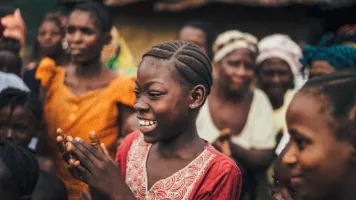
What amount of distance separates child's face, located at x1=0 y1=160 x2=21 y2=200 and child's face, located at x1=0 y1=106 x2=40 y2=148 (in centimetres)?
105

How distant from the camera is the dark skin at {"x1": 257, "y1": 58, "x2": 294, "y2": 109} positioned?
20.6 feet

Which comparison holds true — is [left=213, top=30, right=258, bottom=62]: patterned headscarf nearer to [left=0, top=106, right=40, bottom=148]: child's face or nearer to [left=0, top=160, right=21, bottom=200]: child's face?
[left=0, top=106, right=40, bottom=148]: child's face

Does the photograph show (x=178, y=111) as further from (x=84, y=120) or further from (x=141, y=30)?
(x=141, y=30)

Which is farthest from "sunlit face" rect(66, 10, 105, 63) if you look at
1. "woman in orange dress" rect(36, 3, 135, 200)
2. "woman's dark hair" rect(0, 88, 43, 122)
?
"woman's dark hair" rect(0, 88, 43, 122)

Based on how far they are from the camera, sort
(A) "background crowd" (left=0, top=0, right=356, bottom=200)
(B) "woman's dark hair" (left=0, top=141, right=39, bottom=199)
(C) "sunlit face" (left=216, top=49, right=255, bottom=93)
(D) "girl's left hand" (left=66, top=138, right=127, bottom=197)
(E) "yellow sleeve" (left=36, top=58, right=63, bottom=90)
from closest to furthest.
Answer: (A) "background crowd" (left=0, top=0, right=356, bottom=200) → (D) "girl's left hand" (left=66, top=138, right=127, bottom=197) → (B) "woman's dark hair" (left=0, top=141, right=39, bottom=199) → (E) "yellow sleeve" (left=36, top=58, right=63, bottom=90) → (C) "sunlit face" (left=216, top=49, right=255, bottom=93)

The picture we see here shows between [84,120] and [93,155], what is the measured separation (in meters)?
1.75

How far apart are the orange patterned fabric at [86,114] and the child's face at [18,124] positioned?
20cm

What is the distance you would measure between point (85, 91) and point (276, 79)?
204 centimetres

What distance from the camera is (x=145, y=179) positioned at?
3537 mm

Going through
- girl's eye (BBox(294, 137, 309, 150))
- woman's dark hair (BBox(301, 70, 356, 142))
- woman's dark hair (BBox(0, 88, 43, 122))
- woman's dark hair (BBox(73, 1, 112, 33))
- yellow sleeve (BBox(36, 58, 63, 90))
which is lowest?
woman's dark hair (BBox(0, 88, 43, 122))

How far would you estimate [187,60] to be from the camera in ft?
11.6

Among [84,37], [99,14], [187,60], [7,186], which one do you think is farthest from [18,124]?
[187,60]

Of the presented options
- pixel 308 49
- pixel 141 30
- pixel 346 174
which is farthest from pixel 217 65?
pixel 141 30

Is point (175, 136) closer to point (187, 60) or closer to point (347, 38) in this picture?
point (187, 60)
